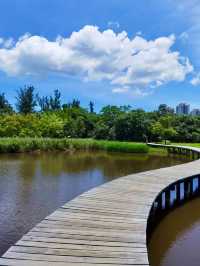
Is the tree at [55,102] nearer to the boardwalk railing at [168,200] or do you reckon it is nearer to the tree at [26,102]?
the tree at [26,102]

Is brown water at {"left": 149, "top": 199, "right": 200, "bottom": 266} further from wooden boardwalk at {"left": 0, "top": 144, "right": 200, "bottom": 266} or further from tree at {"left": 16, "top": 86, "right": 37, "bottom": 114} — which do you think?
tree at {"left": 16, "top": 86, "right": 37, "bottom": 114}

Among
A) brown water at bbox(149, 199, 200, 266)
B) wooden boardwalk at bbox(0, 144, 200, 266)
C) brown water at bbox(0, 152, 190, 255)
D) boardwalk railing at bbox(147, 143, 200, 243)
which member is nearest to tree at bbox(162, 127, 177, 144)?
brown water at bbox(0, 152, 190, 255)

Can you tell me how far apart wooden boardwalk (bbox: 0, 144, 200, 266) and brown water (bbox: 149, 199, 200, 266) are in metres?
0.84

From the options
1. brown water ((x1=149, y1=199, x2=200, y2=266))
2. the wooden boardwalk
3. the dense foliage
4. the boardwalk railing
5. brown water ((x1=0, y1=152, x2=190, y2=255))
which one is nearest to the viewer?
the wooden boardwalk

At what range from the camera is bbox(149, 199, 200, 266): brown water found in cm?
525

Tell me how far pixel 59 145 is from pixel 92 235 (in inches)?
943

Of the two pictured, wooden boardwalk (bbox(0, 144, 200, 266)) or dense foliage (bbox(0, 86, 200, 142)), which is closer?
wooden boardwalk (bbox(0, 144, 200, 266))

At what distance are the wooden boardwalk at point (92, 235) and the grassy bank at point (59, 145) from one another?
1880 centimetres

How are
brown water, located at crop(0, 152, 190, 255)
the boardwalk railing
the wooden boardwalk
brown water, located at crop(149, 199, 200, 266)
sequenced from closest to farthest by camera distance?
the wooden boardwalk → brown water, located at crop(149, 199, 200, 266) → brown water, located at crop(0, 152, 190, 255) → the boardwalk railing

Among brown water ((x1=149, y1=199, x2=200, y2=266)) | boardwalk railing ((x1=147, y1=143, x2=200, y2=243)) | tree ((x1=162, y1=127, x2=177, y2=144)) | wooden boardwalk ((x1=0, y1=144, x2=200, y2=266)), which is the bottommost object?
brown water ((x1=149, y1=199, x2=200, y2=266))

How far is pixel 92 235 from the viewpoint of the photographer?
14.2 feet

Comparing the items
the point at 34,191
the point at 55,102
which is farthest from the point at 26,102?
the point at 34,191

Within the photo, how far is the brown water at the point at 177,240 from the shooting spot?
17.2 feet

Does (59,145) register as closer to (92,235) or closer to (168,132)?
(168,132)
